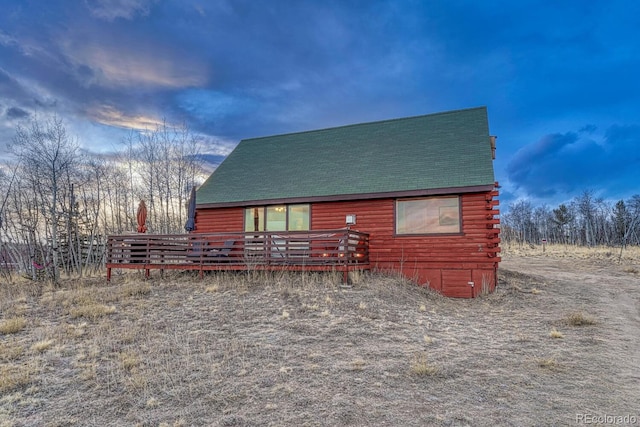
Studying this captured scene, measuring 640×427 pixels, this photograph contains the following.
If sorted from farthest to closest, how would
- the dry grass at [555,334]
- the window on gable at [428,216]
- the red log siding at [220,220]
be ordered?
1. the red log siding at [220,220]
2. the window on gable at [428,216]
3. the dry grass at [555,334]

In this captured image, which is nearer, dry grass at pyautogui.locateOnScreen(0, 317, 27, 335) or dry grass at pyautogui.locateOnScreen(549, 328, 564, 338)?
dry grass at pyautogui.locateOnScreen(549, 328, 564, 338)

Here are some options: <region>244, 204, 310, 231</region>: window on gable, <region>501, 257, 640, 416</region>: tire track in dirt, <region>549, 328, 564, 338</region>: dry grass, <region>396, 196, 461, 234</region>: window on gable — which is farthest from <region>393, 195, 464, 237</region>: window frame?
<region>549, 328, 564, 338</region>: dry grass

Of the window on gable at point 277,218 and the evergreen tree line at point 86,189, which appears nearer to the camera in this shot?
the window on gable at point 277,218

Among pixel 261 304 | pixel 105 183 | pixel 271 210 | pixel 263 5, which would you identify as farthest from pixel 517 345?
pixel 105 183

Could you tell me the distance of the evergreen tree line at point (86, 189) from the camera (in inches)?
555

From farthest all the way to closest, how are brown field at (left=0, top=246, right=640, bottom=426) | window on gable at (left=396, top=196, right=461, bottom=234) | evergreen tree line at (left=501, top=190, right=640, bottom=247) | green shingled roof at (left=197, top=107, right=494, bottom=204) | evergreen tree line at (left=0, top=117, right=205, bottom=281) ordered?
evergreen tree line at (left=501, top=190, right=640, bottom=247) → evergreen tree line at (left=0, top=117, right=205, bottom=281) → green shingled roof at (left=197, top=107, right=494, bottom=204) → window on gable at (left=396, top=196, right=461, bottom=234) → brown field at (left=0, top=246, right=640, bottom=426)

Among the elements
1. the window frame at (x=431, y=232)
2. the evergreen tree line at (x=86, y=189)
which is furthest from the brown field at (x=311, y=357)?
the evergreen tree line at (x=86, y=189)

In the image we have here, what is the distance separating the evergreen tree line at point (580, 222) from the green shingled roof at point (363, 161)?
32.5 meters

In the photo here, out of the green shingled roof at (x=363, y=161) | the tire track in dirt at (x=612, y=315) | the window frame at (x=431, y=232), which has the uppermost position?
the green shingled roof at (x=363, y=161)

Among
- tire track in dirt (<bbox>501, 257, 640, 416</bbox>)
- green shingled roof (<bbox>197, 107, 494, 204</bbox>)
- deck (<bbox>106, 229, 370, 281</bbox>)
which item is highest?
green shingled roof (<bbox>197, 107, 494, 204</bbox>)

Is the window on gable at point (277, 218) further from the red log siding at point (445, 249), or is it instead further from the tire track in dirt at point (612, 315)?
the tire track in dirt at point (612, 315)

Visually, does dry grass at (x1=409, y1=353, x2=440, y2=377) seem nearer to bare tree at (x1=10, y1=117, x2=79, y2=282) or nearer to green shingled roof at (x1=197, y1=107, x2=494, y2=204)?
green shingled roof at (x1=197, y1=107, x2=494, y2=204)

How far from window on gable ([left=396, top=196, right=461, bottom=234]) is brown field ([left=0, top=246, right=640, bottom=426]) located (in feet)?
6.62

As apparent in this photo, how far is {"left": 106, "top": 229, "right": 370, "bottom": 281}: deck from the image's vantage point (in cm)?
1041
